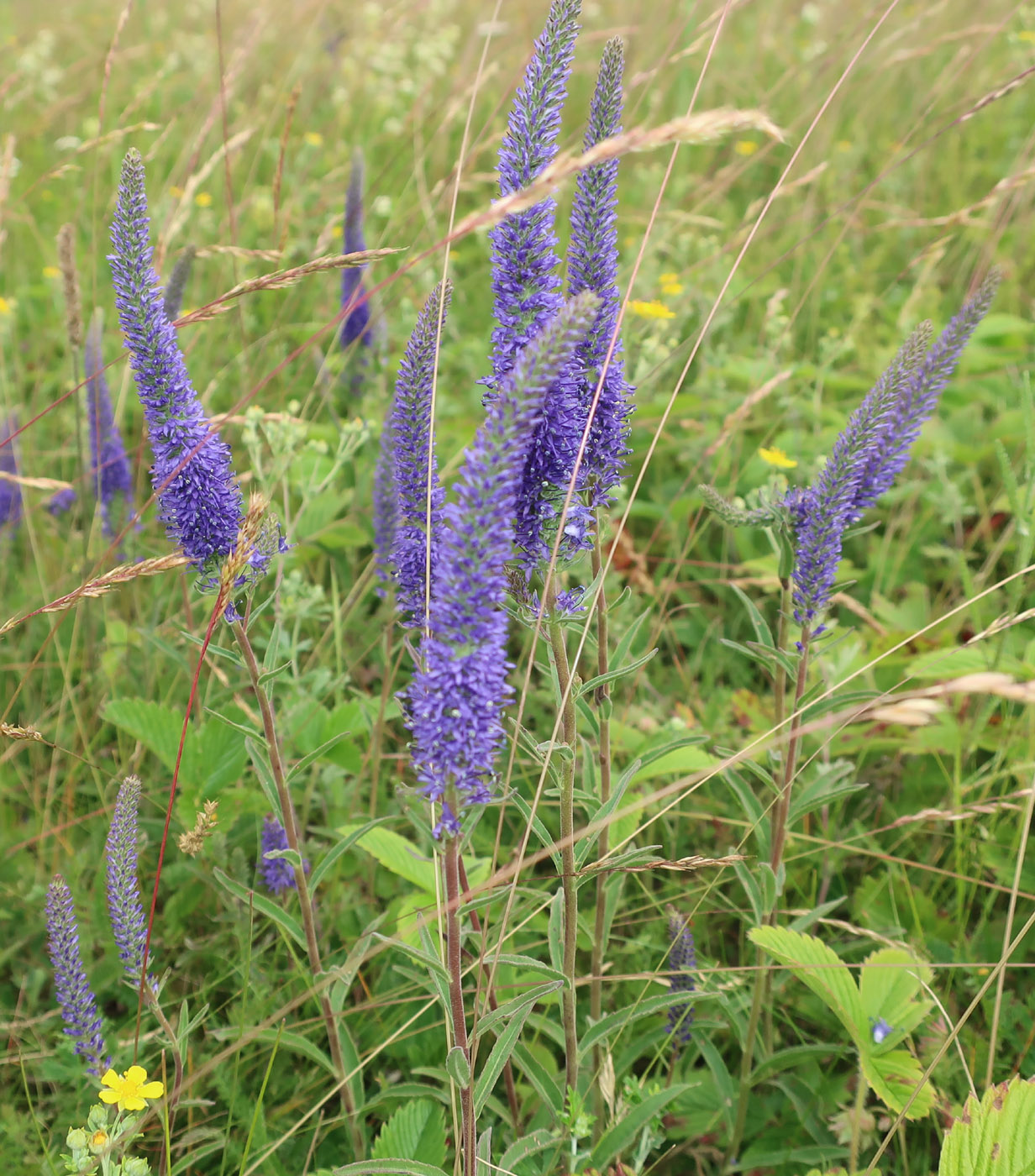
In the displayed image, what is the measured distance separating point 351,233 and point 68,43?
6253mm

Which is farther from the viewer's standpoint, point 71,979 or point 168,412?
point 71,979

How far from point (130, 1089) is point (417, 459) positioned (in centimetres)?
139

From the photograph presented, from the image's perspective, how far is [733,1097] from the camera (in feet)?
7.80

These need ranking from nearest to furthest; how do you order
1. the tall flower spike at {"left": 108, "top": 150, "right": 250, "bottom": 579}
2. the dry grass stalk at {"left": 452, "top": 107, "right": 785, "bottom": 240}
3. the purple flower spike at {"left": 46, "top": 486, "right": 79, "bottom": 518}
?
the dry grass stalk at {"left": 452, "top": 107, "right": 785, "bottom": 240}, the tall flower spike at {"left": 108, "top": 150, "right": 250, "bottom": 579}, the purple flower spike at {"left": 46, "top": 486, "right": 79, "bottom": 518}

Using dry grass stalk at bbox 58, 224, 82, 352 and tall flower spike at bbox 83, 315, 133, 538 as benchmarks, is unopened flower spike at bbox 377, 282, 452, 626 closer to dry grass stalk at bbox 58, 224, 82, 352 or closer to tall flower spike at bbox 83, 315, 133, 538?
dry grass stalk at bbox 58, 224, 82, 352

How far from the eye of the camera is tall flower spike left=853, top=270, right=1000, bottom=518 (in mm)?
2271

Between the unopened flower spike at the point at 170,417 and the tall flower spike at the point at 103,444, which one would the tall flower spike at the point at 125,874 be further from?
the tall flower spike at the point at 103,444

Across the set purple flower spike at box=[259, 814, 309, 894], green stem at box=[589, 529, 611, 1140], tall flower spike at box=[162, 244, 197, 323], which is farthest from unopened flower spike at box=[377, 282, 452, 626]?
tall flower spike at box=[162, 244, 197, 323]

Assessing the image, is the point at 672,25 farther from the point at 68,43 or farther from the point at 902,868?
the point at 902,868

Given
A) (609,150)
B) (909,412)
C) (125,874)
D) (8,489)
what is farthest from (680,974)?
(8,489)

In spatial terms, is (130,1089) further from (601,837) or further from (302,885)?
(601,837)

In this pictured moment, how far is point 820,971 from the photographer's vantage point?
7.01 feet

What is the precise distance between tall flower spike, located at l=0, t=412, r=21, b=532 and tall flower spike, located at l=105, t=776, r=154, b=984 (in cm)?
224

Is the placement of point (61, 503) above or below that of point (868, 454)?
below
